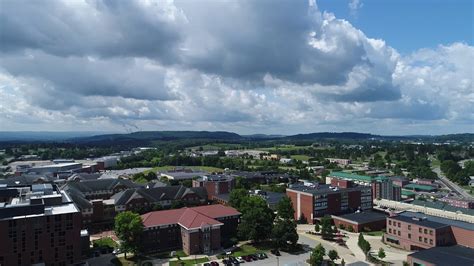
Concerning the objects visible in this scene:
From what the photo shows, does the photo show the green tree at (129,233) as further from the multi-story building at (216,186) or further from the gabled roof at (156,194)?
the multi-story building at (216,186)

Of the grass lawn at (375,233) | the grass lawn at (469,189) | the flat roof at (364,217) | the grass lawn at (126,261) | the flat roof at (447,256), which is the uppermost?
the flat roof at (447,256)

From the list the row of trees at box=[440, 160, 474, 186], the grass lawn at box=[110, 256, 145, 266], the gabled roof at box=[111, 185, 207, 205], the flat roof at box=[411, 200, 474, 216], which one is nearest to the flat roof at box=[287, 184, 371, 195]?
the flat roof at box=[411, 200, 474, 216]

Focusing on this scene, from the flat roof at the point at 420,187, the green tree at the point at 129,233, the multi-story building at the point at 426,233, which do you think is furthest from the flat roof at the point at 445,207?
the green tree at the point at 129,233

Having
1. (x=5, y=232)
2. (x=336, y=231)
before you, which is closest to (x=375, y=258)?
(x=336, y=231)

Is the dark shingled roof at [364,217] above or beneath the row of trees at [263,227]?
beneath

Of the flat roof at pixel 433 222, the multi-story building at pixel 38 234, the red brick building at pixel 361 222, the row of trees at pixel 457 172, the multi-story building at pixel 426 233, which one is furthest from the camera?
the row of trees at pixel 457 172

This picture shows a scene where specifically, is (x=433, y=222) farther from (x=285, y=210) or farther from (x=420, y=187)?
(x=420, y=187)
